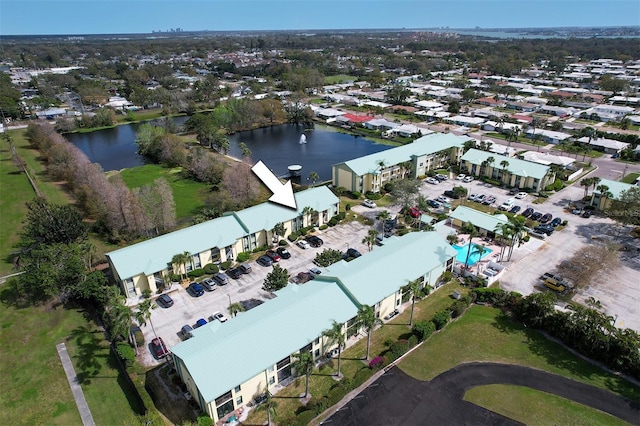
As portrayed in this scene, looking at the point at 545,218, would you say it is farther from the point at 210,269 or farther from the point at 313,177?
the point at 210,269

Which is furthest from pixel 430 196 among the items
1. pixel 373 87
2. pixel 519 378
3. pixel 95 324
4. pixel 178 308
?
pixel 373 87

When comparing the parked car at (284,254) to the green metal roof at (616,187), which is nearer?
the parked car at (284,254)

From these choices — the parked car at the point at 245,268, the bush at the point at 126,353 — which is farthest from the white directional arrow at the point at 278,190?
the bush at the point at 126,353

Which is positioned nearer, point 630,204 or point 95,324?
point 95,324

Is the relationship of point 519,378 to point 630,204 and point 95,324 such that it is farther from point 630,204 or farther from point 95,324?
point 95,324

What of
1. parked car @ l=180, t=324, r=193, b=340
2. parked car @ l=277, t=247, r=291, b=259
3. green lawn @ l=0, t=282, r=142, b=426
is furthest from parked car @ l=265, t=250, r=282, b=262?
green lawn @ l=0, t=282, r=142, b=426

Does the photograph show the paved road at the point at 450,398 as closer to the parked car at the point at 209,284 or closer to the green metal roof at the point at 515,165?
the parked car at the point at 209,284

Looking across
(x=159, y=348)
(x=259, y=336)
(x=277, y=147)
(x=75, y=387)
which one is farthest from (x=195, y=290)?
(x=277, y=147)
